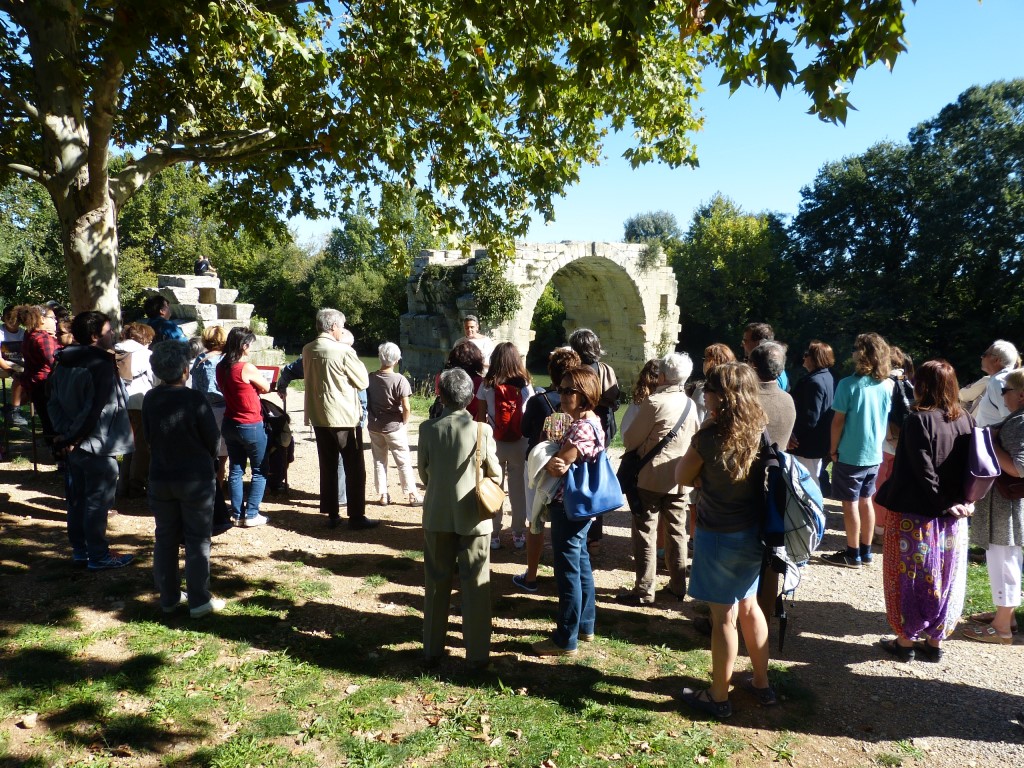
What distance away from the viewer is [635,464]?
432cm

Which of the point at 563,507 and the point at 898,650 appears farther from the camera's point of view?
the point at 898,650

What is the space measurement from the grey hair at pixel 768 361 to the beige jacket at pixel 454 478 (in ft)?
A: 6.28

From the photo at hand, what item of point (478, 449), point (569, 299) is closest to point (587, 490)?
point (478, 449)

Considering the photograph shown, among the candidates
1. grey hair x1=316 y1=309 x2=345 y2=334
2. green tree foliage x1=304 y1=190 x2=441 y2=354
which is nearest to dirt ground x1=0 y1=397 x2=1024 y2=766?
grey hair x1=316 y1=309 x2=345 y2=334

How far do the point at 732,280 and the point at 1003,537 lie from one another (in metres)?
29.4

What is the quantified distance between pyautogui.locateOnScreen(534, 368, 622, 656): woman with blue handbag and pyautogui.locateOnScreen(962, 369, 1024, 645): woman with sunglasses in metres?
2.18

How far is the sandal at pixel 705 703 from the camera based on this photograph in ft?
10.7

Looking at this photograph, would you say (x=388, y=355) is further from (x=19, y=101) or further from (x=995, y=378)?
(x=995, y=378)

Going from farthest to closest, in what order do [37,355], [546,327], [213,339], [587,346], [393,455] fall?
[546,327] → [37,355] → [393,455] → [213,339] → [587,346]

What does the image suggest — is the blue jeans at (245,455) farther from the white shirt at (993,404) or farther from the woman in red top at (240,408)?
the white shirt at (993,404)

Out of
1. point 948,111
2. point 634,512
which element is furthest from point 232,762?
point 948,111

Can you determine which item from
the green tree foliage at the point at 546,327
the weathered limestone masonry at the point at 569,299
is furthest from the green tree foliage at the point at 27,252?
the green tree foliage at the point at 546,327

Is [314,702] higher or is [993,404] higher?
[993,404]

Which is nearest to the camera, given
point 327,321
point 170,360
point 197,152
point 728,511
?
point 728,511
